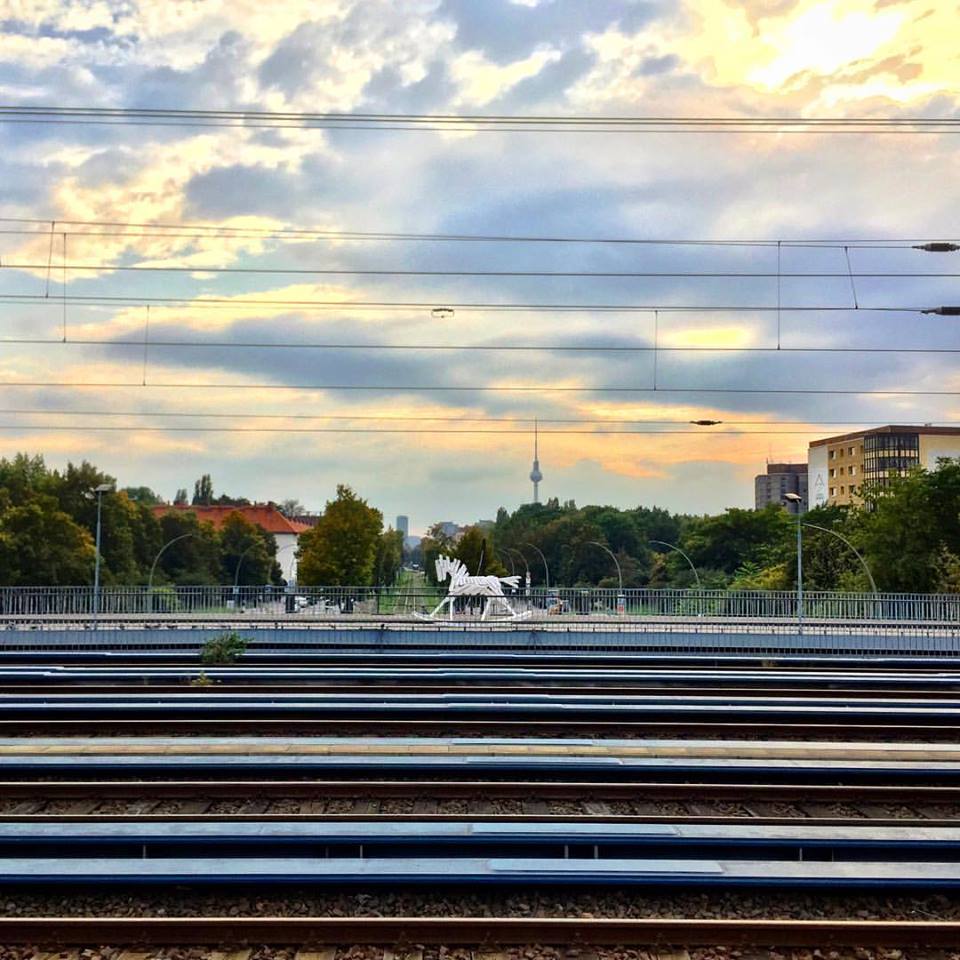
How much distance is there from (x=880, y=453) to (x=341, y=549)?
2778 inches

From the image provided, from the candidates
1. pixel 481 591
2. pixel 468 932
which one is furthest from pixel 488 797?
pixel 481 591

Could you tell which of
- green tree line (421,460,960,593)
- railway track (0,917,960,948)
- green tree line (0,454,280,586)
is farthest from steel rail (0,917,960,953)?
green tree line (0,454,280,586)

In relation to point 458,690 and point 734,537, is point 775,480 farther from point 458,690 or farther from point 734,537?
point 458,690

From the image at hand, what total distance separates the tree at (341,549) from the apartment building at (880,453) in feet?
195

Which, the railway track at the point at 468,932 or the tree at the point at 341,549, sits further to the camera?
the tree at the point at 341,549

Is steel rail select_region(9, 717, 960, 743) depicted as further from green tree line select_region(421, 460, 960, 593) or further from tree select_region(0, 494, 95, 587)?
tree select_region(0, 494, 95, 587)

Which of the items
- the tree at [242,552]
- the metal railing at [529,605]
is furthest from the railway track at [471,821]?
the tree at [242,552]

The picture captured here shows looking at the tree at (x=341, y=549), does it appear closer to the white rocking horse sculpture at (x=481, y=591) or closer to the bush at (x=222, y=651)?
the white rocking horse sculpture at (x=481, y=591)

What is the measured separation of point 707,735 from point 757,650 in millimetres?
9304

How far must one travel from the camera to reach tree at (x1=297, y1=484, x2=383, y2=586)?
1881 inches

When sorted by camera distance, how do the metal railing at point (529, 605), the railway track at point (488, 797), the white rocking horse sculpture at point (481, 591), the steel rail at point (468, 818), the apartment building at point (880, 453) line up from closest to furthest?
1. the steel rail at point (468, 818)
2. the railway track at point (488, 797)
3. the metal railing at point (529, 605)
4. the white rocking horse sculpture at point (481, 591)
5. the apartment building at point (880, 453)

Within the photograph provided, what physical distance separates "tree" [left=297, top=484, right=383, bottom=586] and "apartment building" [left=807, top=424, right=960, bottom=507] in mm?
59541

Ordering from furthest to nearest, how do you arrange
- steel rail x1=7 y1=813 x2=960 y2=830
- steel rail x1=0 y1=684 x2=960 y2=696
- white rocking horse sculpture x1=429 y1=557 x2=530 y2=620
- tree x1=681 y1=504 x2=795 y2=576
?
tree x1=681 y1=504 x2=795 y2=576
white rocking horse sculpture x1=429 y1=557 x2=530 y2=620
steel rail x1=0 y1=684 x2=960 y2=696
steel rail x1=7 y1=813 x2=960 y2=830

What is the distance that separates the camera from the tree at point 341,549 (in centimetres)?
4778
